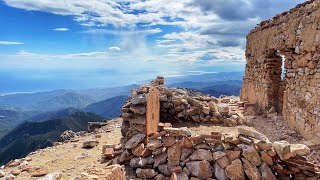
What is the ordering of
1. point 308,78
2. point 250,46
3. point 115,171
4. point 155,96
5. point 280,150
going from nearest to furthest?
point 115,171
point 280,150
point 308,78
point 155,96
point 250,46

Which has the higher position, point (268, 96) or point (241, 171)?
point (268, 96)

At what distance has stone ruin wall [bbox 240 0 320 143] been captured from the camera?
9.20 meters

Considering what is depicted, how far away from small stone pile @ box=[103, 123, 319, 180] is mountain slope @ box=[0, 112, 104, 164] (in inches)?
1968

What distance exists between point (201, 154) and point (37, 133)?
8731cm

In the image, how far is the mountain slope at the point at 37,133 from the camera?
58.9 m

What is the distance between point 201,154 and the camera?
7504 mm

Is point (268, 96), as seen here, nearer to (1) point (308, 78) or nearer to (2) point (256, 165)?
(1) point (308, 78)

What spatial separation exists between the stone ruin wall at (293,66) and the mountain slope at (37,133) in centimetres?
4736

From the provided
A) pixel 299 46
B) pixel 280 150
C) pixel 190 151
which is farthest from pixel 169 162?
Answer: pixel 299 46

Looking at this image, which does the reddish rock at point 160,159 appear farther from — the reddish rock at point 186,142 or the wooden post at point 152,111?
the wooden post at point 152,111

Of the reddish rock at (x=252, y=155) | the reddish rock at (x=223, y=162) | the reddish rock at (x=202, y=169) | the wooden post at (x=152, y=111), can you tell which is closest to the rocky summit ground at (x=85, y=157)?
the wooden post at (x=152, y=111)

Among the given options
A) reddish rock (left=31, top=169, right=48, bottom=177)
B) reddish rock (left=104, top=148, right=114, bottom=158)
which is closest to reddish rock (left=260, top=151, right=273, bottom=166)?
reddish rock (left=104, top=148, right=114, bottom=158)

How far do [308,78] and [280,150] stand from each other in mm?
3678

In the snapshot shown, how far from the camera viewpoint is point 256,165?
23.3 feet
